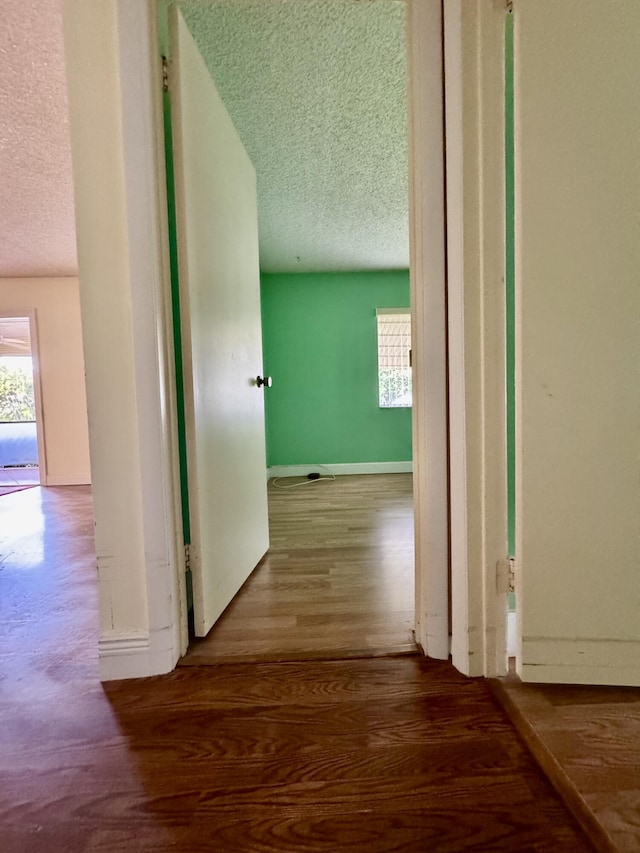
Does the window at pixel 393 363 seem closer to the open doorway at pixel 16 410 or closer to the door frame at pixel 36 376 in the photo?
the door frame at pixel 36 376

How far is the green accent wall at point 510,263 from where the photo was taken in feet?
3.27

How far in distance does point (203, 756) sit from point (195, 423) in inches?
34.3

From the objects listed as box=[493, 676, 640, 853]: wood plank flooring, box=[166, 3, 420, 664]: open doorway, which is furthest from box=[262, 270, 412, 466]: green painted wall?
box=[493, 676, 640, 853]: wood plank flooring

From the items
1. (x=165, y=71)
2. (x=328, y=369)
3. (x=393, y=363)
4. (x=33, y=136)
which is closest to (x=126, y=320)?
(x=165, y=71)

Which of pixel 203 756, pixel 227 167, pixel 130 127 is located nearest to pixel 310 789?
pixel 203 756

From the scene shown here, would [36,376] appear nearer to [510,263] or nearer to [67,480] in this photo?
[67,480]

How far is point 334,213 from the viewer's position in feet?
9.48

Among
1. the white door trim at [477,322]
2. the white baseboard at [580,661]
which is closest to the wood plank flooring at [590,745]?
the white baseboard at [580,661]

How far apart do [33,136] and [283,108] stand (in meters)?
1.40

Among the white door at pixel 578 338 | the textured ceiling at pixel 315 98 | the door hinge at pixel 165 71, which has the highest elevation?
the textured ceiling at pixel 315 98

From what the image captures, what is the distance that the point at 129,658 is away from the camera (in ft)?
3.61

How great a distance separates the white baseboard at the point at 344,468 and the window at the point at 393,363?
0.71 metres

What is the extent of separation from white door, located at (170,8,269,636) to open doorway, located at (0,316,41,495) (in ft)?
15.3

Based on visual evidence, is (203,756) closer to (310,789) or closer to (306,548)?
(310,789)
